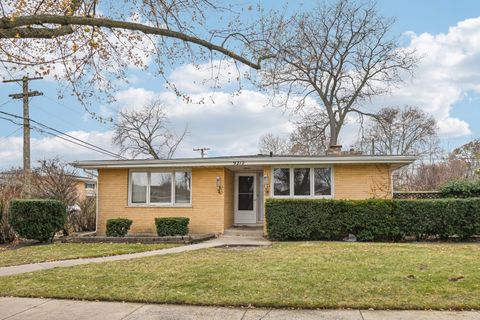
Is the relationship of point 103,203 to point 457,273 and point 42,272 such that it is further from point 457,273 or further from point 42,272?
point 457,273

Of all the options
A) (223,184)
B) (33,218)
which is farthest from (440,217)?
(33,218)

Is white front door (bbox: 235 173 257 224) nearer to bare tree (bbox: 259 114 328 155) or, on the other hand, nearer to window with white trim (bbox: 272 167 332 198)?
window with white trim (bbox: 272 167 332 198)

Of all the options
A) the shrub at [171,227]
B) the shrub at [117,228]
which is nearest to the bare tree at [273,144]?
the shrub at [171,227]

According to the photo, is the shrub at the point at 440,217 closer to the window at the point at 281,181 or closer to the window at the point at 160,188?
the window at the point at 281,181

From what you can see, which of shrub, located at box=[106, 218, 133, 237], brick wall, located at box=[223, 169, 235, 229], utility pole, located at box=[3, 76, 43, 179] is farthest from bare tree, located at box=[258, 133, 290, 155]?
shrub, located at box=[106, 218, 133, 237]

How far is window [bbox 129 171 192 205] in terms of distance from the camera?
16.1m

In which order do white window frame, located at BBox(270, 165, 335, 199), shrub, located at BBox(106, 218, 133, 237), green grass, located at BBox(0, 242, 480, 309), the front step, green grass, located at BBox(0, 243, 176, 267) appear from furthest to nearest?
the front step, white window frame, located at BBox(270, 165, 335, 199), shrub, located at BBox(106, 218, 133, 237), green grass, located at BBox(0, 243, 176, 267), green grass, located at BBox(0, 242, 480, 309)

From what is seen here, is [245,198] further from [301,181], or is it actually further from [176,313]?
[176,313]

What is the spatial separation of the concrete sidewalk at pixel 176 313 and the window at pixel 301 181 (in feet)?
32.8

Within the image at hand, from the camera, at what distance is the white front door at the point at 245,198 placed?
17.2 metres

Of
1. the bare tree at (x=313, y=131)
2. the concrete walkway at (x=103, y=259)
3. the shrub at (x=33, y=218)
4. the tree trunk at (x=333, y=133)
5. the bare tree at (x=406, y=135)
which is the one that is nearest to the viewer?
the concrete walkway at (x=103, y=259)

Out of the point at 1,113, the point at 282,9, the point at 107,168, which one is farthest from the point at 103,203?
the point at 282,9

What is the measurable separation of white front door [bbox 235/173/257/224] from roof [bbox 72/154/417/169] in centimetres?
218

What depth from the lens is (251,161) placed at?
589 inches
